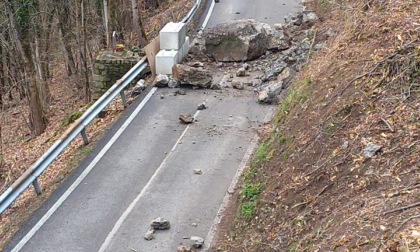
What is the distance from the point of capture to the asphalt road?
8.12 meters

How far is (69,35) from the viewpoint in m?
26.2

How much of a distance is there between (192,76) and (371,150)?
25.4ft

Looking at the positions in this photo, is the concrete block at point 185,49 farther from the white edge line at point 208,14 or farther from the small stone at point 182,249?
the small stone at point 182,249

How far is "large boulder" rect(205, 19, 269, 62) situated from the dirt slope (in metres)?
5.09

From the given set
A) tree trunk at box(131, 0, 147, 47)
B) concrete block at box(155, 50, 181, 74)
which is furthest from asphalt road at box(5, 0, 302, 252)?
tree trunk at box(131, 0, 147, 47)

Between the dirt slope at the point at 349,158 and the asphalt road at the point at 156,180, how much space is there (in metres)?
0.78

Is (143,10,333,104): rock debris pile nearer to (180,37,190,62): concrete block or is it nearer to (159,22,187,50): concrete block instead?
(180,37,190,62): concrete block

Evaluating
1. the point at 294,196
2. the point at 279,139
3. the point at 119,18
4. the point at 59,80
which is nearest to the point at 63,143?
the point at 279,139

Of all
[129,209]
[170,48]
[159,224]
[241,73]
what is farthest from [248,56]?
[159,224]

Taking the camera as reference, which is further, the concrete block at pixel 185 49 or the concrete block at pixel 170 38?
the concrete block at pixel 185 49

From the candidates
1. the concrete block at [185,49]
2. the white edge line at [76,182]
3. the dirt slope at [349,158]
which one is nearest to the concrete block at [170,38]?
the concrete block at [185,49]

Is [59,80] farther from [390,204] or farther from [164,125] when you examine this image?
[390,204]

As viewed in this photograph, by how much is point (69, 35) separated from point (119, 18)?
2837mm

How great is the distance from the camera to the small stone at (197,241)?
25.6 ft
